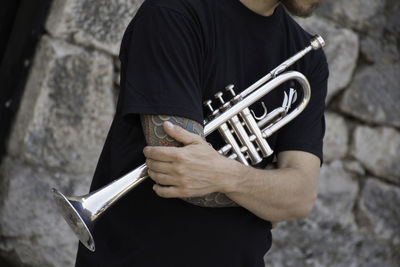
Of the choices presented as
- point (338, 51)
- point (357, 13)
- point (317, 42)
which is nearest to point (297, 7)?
point (317, 42)

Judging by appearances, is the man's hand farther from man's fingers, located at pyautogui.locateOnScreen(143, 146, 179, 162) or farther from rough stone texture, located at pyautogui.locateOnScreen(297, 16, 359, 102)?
rough stone texture, located at pyautogui.locateOnScreen(297, 16, 359, 102)

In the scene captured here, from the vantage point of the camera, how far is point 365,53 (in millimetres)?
3070

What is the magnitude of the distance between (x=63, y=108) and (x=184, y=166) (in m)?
1.25

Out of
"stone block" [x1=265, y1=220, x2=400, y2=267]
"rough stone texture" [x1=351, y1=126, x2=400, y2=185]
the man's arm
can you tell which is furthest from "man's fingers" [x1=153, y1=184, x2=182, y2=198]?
"rough stone texture" [x1=351, y1=126, x2=400, y2=185]

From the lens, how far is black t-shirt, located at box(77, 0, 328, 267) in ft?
4.28

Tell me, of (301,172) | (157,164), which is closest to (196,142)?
(157,164)

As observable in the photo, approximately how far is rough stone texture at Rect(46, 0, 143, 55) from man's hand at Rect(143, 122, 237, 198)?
1226 mm

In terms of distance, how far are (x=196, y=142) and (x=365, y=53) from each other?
2.06 metres

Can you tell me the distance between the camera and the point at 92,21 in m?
2.37

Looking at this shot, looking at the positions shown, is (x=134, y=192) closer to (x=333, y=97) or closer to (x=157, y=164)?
(x=157, y=164)

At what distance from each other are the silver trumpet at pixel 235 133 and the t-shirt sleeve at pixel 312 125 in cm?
7

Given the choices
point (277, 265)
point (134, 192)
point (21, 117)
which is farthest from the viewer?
point (277, 265)

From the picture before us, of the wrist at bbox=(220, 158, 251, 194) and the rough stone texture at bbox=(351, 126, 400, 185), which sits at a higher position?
the wrist at bbox=(220, 158, 251, 194)

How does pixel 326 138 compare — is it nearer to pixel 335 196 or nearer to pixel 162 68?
pixel 335 196
